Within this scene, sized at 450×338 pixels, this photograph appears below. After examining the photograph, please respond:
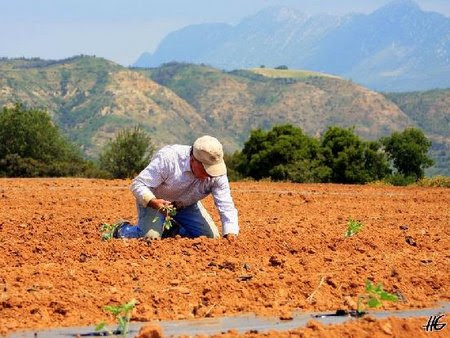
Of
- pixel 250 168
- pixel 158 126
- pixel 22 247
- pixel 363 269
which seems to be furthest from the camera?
pixel 158 126

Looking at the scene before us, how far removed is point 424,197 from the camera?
60.7 feet

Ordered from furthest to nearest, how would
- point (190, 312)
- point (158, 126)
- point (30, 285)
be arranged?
point (158, 126)
point (30, 285)
point (190, 312)

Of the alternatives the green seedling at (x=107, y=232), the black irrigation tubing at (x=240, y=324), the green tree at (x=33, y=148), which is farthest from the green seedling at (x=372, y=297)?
the green tree at (x=33, y=148)

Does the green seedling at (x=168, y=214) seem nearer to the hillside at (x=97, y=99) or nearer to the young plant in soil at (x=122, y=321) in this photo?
the young plant in soil at (x=122, y=321)

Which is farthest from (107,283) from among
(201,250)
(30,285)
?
(201,250)

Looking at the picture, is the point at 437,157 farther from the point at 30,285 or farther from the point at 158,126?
the point at 30,285

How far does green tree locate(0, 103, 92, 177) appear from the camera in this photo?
1203 inches

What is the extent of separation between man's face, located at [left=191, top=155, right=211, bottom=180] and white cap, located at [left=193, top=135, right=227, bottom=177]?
6 cm

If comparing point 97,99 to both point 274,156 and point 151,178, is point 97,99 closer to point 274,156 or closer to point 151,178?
point 274,156

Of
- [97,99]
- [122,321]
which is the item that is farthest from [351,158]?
[97,99]

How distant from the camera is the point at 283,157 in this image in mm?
29562

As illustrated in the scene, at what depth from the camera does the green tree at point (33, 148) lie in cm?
3056

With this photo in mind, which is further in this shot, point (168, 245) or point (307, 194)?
point (307, 194)

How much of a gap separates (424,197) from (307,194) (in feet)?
8.44
